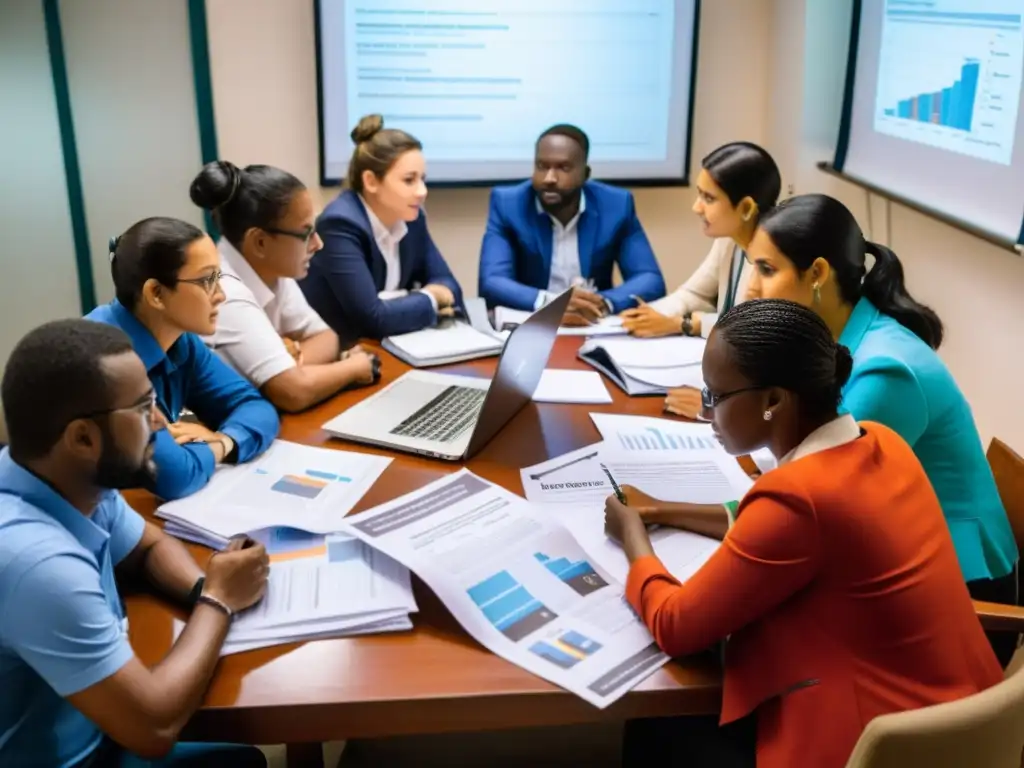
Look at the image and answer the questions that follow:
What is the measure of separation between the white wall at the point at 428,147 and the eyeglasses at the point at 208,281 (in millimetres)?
2186

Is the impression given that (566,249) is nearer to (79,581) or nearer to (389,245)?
(389,245)

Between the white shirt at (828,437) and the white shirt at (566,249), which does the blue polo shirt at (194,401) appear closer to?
the white shirt at (828,437)

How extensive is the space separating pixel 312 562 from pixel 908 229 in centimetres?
236

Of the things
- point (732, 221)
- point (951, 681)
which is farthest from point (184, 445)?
point (732, 221)

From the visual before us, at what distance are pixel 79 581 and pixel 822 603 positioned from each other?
0.79 meters

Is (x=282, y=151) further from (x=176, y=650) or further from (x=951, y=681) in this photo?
(x=951, y=681)

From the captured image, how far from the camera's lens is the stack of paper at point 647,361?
2020mm

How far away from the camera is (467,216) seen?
12.8ft

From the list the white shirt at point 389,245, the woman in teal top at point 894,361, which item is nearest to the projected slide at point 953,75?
the woman in teal top at point 894,361

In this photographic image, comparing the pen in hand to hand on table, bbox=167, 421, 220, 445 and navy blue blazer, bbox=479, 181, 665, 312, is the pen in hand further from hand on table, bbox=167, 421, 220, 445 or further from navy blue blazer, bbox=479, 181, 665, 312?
navy blue blazer, bbox=479, 181, 665, 312

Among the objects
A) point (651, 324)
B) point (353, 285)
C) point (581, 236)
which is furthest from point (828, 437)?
point (581, 236)

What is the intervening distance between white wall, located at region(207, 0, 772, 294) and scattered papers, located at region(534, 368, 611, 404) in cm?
190

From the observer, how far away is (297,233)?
6.74 feet

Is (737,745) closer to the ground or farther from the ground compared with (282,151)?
closer to the ground
